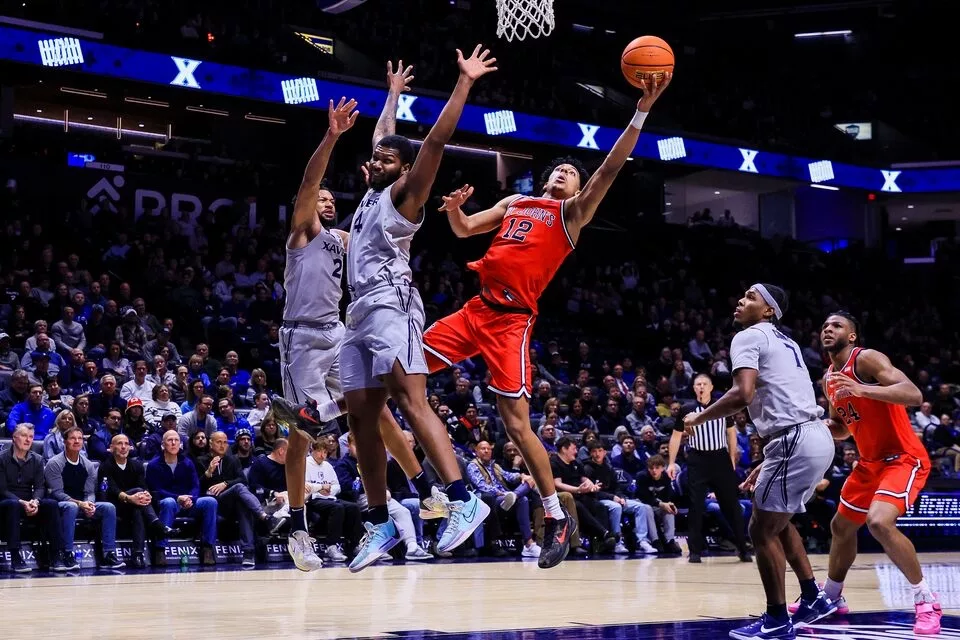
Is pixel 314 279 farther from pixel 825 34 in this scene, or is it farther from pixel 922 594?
pixel 825 34

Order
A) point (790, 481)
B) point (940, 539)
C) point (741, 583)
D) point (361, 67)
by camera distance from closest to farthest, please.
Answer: point (790, 481)
point (741, 583)
point (940, 539)
point (361, 67)

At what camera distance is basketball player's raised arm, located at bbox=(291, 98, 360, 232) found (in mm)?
6383

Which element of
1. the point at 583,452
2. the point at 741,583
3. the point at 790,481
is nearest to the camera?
the point at 790,481

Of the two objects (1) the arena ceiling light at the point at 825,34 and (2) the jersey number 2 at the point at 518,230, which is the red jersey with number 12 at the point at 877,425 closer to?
(2) the jersey number 2 at the point at 518,230

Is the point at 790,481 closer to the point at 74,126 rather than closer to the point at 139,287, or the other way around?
the point at 139,287

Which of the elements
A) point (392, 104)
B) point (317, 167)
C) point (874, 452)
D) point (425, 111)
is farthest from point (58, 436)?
point (425, 111)

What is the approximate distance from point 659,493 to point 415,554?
3606 millimetres

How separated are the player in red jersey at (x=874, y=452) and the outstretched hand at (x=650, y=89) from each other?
201cm

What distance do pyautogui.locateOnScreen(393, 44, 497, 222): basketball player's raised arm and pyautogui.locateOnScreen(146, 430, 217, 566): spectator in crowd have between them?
6113 mm

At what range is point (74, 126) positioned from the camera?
1016 inches

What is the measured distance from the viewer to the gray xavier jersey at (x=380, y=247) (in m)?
5.94

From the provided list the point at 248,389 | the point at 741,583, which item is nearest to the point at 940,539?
the point at 741,583

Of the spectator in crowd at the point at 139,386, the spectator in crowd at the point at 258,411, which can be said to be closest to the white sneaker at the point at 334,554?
the spectator in crowd at the point at 258,411

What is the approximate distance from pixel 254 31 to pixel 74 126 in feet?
18.4
